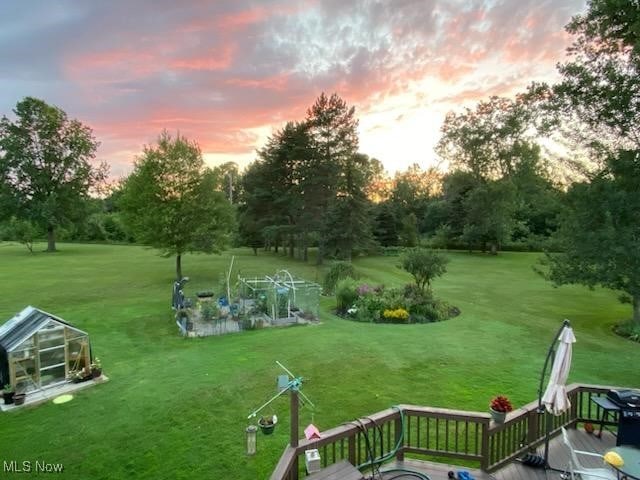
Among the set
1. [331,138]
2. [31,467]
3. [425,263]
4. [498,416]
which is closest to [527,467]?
[498,416]

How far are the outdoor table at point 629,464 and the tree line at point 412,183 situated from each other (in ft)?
31.6

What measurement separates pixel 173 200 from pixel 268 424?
17637mm

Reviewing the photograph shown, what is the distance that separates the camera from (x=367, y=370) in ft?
29.5

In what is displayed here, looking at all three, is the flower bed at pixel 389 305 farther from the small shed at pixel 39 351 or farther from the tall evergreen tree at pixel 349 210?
the tall evergreen tree at pixel 349 210

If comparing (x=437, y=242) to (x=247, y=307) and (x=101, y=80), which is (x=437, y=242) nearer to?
(x=247, y=307)

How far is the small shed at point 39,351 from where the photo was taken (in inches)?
300

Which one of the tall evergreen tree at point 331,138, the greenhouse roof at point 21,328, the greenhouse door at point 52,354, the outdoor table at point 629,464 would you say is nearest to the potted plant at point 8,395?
the greenhouse door at point 52,354

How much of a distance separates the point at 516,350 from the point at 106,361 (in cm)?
1170

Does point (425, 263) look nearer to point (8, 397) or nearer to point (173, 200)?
point (8, 397)

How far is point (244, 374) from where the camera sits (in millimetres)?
8719

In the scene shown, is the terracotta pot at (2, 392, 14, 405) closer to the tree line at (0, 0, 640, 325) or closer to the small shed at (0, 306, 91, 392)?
the small shed at (0, 306, 91, 392)

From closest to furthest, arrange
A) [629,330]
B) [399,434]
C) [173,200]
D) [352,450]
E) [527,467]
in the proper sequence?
[352,450]
[399,434]
[527,467]
[629,330]
[173,200]

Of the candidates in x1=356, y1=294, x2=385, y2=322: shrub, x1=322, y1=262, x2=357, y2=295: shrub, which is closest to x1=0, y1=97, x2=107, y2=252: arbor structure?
x1=322, y1=262, x2=357, y2=295: shrub

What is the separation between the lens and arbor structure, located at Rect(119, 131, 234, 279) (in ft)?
68.0
